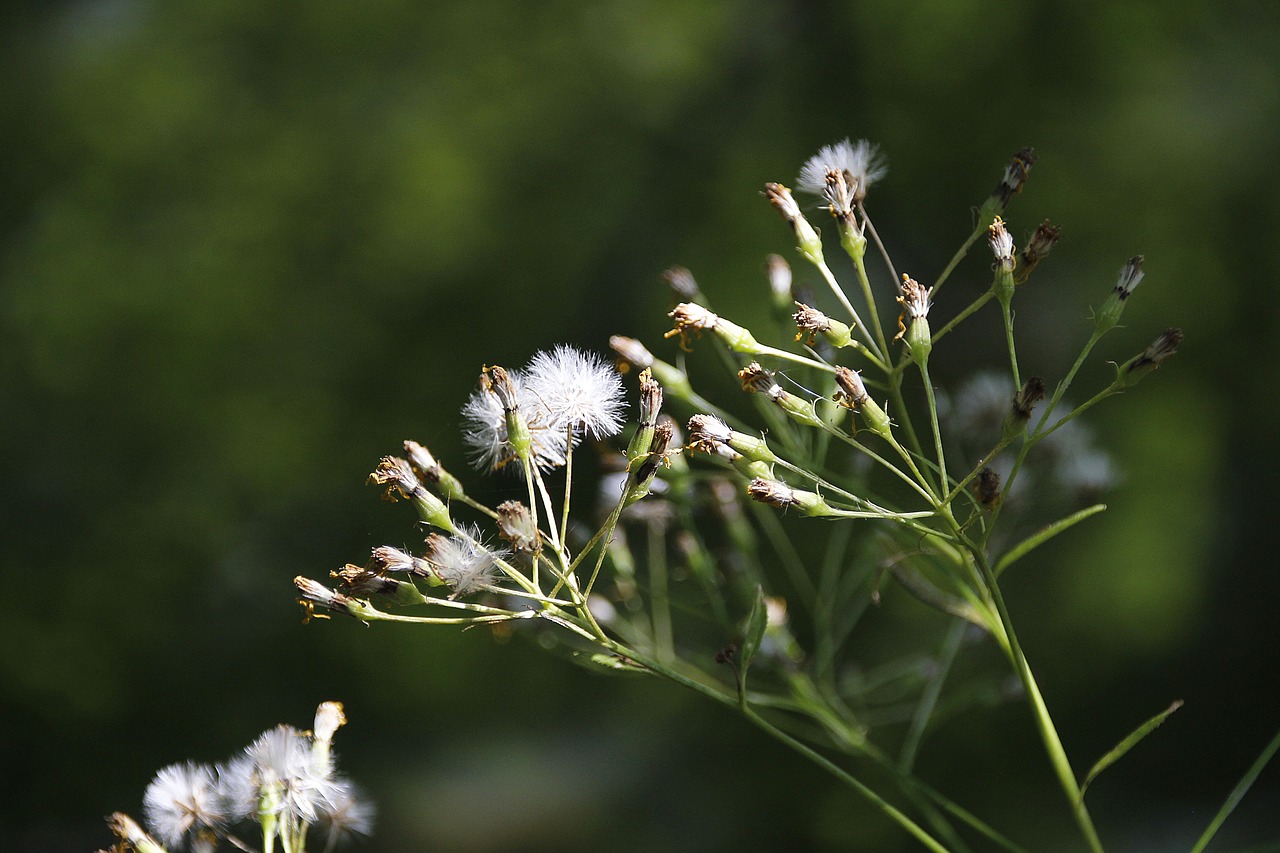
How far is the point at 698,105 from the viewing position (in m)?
2.17

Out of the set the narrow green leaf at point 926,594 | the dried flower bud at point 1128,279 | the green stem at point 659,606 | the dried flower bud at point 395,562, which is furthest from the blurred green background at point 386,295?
the dried flower bud at point 395,562

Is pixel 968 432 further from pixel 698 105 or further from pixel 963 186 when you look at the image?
pixel 698 105

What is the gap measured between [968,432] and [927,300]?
353 millimetres

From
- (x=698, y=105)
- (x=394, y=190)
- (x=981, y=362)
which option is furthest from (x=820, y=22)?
(x=394, y=190)

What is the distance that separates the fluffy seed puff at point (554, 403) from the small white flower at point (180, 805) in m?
0.26

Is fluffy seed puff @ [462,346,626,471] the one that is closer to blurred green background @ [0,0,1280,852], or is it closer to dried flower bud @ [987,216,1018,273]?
dried flower bud @ [987,216,1018,273]

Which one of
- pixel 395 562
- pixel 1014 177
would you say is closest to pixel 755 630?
pixel 395 562

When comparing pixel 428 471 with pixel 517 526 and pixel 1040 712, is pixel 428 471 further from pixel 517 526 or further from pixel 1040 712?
pixel 1040 712

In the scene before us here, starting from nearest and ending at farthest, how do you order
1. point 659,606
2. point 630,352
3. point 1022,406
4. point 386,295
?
point 1022,406 → point 630,352 → point 659,606 → point 386,295

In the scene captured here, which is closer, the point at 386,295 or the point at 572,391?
the point at 572,391

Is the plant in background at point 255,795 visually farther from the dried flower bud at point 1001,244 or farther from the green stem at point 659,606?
the dried flower bud at point 1001,244

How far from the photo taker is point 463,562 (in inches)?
18.5

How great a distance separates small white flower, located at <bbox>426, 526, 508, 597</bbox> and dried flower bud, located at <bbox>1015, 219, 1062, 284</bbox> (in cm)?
29

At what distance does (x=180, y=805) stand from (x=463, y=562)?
0.86ft
